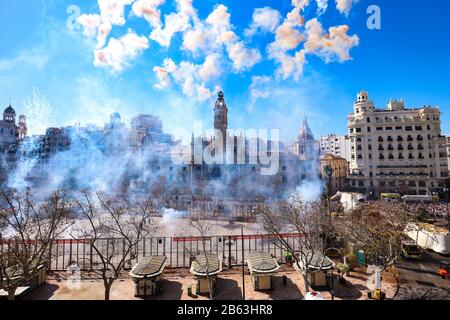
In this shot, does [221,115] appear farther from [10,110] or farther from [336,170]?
[10,110]

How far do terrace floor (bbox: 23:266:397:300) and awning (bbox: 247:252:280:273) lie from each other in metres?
1.35

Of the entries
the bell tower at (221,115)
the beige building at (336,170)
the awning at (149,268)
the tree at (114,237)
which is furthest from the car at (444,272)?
the bell tower at (221,115)

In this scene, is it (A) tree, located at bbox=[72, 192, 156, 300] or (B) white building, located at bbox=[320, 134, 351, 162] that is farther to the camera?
(B) white building, located at bbox=[320, 134, 351, 162]

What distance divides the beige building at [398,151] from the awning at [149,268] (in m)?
51.4

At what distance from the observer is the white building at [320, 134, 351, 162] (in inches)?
4365

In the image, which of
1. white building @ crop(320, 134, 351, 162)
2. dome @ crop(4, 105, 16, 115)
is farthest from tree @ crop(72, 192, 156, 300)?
white building @ crop(320, 134, 351, 162)

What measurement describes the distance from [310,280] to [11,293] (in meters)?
17.1

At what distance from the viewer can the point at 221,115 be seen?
253 feet

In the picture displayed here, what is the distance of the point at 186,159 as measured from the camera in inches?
2864

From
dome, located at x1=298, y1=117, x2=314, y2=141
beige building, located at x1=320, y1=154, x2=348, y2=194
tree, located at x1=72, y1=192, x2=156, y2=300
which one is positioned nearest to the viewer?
tree, located at x1=72, y1=192, x2=156, y2=300

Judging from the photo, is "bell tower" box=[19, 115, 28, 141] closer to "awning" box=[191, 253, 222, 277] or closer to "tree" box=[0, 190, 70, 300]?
"tree" box=[0, 190, 70, 300]
